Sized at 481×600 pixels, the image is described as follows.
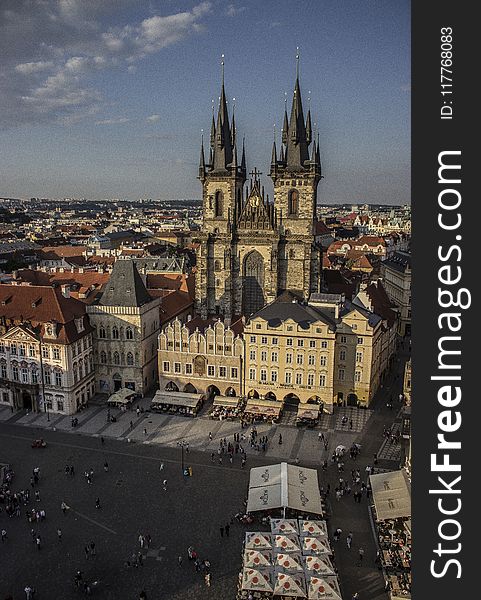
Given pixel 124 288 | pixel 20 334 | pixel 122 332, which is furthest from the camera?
pixel 124 288

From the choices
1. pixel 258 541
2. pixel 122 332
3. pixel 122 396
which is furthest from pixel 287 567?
→ pixel 122 332

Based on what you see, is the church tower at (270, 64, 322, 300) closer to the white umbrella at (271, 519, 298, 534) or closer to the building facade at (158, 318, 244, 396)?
the building facade at (158, 318, 244, 396)

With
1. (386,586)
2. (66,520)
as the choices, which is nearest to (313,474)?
(386,586)

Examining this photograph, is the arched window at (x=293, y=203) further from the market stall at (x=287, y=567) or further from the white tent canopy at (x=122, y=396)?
the market stall at (x=287, y=567)

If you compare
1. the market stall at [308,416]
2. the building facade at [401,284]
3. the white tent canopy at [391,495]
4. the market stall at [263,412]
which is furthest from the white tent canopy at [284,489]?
the building facade at [401,284]

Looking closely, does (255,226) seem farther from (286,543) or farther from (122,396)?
(286,543)

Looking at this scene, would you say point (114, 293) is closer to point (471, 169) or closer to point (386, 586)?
point (386, 586)
